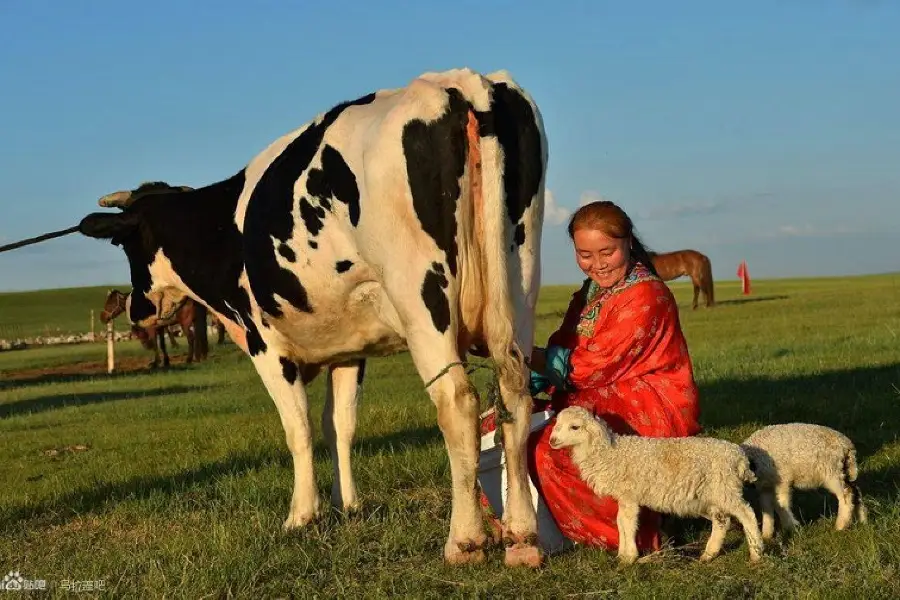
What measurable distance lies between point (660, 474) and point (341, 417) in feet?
9.12

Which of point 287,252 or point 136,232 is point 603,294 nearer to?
point 287,252

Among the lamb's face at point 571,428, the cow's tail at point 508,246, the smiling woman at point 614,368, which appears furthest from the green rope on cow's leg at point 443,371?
the smiling woman at point 614,368

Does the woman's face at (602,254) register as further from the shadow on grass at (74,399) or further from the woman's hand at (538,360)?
the shadow on grass at (74,399)

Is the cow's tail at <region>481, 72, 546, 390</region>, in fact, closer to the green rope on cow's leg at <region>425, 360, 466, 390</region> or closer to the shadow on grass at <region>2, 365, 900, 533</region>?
the green rope on cow's leg at <region>425, 360, 466, 390</region>

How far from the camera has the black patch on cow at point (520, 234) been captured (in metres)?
4.97

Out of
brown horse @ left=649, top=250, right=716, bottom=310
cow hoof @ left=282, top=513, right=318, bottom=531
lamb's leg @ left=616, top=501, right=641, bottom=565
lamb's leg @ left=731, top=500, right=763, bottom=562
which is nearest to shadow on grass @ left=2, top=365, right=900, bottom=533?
cow hoof @ left=282, top=513, right=318, bottom=531

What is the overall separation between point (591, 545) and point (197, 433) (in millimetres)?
6843

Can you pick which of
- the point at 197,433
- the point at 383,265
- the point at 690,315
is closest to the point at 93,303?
the point at 690,315

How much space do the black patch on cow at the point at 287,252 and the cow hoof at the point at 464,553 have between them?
1.98m

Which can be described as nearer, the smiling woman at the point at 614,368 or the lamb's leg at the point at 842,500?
the lamb's leg at the point at 842,500

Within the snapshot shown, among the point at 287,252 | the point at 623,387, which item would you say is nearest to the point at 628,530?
the point at 623,387

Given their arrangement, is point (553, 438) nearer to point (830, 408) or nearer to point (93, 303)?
point (830, 408)

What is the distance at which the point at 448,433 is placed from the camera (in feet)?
15.8

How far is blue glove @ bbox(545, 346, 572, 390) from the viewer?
17.0ft
